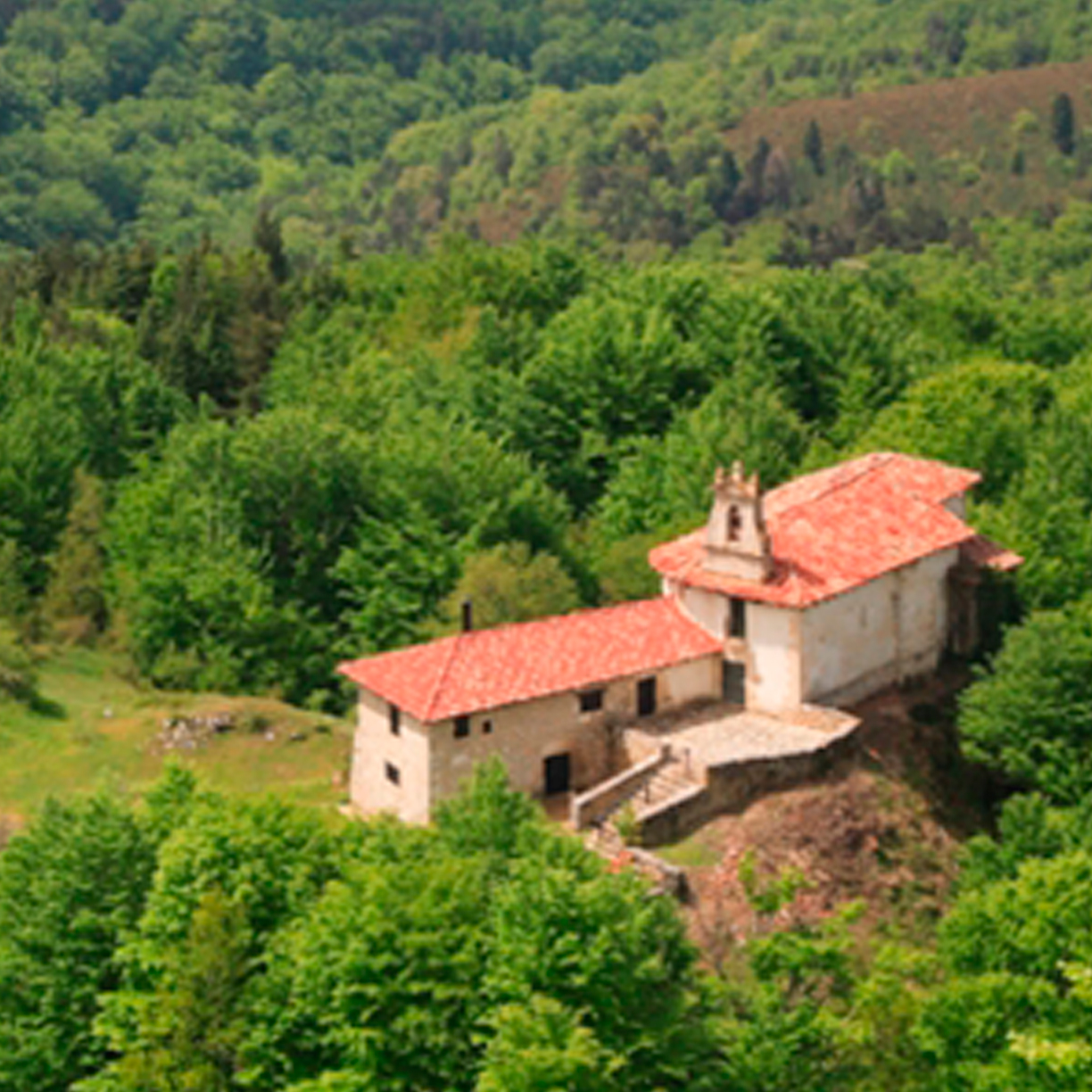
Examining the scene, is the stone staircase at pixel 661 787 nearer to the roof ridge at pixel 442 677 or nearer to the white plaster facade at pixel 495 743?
the white plaster facade at pixel 495 743

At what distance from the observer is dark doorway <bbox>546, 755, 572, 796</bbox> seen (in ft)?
188

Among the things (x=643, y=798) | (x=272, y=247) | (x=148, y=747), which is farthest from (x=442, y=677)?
(x=272, y=247)

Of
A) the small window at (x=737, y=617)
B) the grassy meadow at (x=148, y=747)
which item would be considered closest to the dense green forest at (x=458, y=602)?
the grassy meadow at (x=148, y=747)

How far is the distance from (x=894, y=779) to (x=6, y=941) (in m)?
24.3

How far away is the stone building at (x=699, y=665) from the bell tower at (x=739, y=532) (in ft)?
0.16

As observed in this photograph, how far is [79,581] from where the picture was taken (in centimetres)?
8044

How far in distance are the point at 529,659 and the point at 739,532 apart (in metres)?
7.18

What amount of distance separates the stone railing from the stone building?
74 millimetres

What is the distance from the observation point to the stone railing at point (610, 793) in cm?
5506

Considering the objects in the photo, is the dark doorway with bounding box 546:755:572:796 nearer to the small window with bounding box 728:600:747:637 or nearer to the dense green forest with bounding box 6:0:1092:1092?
the small window with bounding box 728:600:747:637

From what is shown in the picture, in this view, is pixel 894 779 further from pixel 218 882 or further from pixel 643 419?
pixel 643 419

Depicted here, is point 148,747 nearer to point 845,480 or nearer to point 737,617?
point 737,617

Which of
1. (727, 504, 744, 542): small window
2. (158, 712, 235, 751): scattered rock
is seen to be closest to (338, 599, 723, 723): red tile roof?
(727, 504, 744, 542): small window

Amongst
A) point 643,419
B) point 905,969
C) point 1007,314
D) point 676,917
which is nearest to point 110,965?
point 676,917
